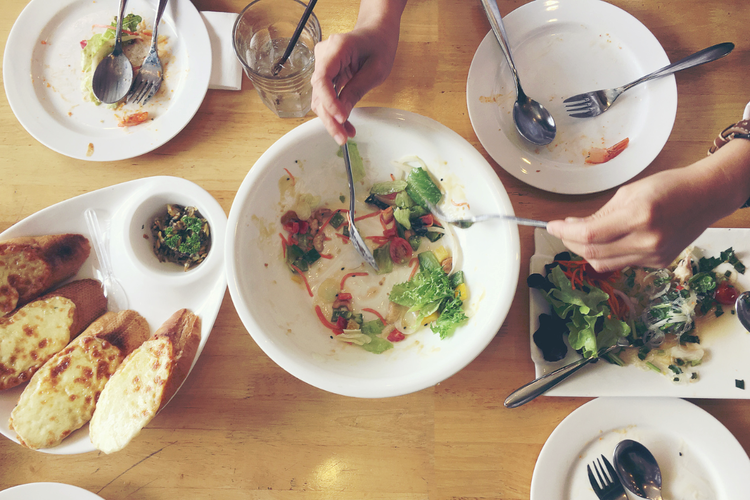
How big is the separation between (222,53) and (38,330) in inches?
39.2

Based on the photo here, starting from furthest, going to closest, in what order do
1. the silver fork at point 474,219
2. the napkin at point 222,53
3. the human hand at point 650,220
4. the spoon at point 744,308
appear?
the napkin at point 222,53
the spoon at point 744,308
the silver fork at point 474,219
the human hand at point 650,220

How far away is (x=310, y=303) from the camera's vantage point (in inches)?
46.4

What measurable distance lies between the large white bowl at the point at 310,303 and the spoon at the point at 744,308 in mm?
737

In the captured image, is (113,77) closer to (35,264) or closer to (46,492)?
(35,264)

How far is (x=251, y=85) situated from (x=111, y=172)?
1.73 feet

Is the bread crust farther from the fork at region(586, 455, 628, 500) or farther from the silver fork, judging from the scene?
the fork at region(586, 455, 628, 500)

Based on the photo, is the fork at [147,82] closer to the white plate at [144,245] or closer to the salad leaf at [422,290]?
the white plate at [144,245]

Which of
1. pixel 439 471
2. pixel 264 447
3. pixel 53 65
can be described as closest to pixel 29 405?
pixel 264 447

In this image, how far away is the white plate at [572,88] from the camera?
1.20 m

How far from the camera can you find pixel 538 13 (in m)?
1.25

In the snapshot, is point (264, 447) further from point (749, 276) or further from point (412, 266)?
point (749, 276)

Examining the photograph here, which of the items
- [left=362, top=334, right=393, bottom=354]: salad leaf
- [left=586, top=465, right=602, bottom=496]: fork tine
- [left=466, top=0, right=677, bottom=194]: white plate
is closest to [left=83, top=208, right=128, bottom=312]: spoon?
[left=362, top=334, right=393, bottom=354]: salad leaf

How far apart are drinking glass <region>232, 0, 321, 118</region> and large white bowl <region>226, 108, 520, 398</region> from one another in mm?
241

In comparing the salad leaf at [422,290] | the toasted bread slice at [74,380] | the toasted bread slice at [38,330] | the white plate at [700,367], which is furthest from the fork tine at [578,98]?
the toasted bread slice at [38,330]
